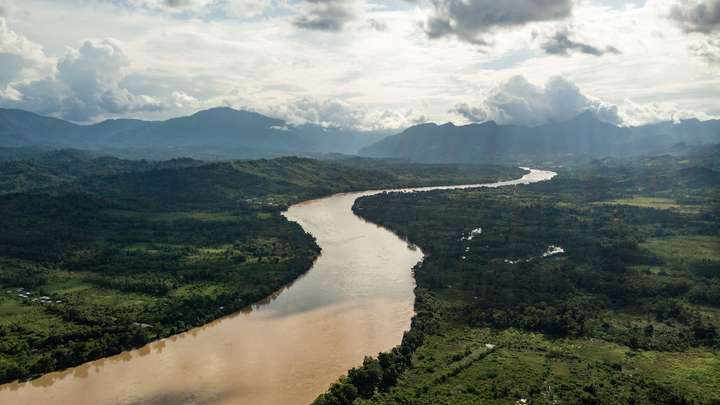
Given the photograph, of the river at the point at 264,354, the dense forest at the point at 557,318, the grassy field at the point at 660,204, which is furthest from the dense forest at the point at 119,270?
the grassy field at the point at 660,204

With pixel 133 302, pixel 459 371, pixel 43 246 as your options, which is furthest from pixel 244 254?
pixel 459 371

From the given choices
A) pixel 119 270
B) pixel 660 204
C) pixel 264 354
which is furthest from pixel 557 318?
pixel 660 204

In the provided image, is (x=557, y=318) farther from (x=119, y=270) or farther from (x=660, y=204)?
(x=660, y=204)

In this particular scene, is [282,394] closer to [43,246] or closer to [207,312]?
[207,312]

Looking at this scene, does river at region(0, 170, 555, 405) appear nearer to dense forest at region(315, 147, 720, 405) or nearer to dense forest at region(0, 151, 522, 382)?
dense forest at region(0, 151, 522, 382)

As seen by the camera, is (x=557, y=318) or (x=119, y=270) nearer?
(x=557, y=318)

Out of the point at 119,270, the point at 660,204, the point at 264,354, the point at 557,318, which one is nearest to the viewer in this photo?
the point at 264,354

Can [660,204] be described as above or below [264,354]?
above
